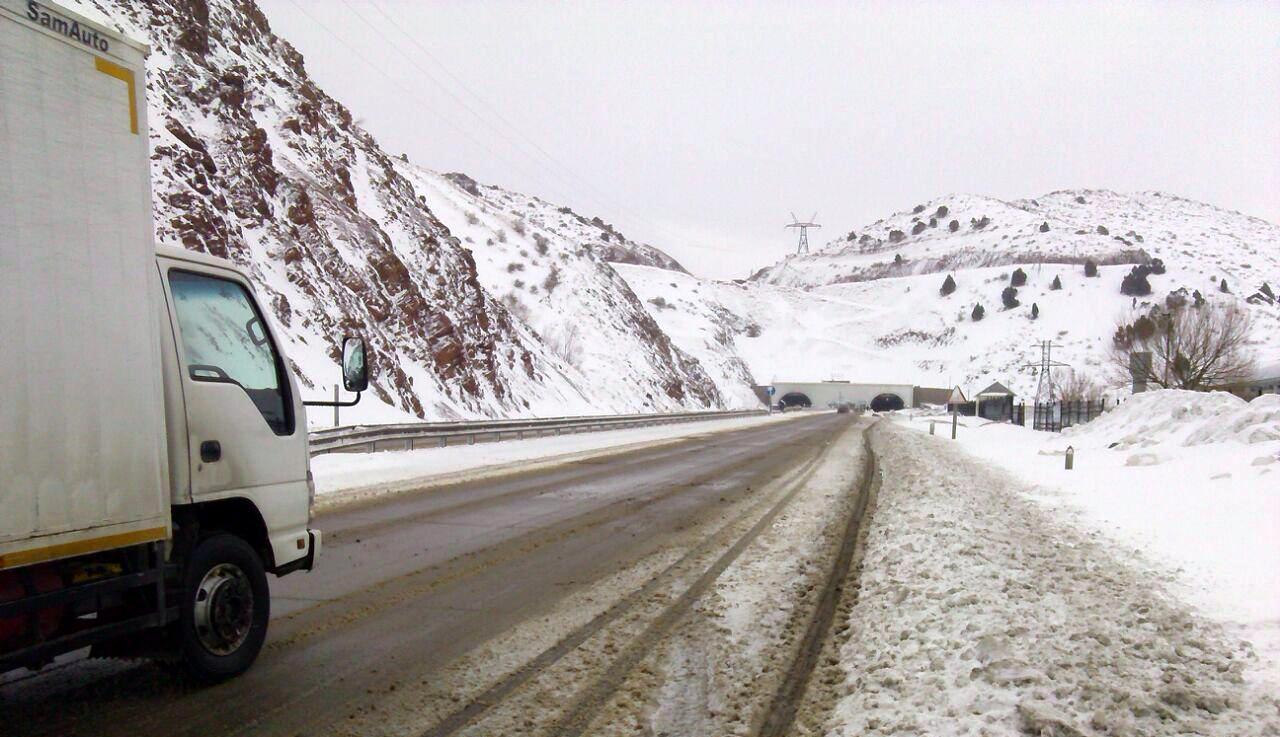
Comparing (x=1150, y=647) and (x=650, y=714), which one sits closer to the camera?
(x=650, y=714)

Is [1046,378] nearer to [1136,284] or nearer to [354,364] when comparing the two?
[1136,284]

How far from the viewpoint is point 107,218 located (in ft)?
12.9

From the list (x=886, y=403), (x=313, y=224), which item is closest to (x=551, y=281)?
(x=313, y=224)

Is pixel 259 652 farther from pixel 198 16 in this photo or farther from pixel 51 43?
pixel 198 16

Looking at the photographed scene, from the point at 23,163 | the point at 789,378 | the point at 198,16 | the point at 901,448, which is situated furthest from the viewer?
the point at 789,378

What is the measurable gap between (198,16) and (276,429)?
130 ft

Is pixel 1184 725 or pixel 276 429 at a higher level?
pixel 276 429

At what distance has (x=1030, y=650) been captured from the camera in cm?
519

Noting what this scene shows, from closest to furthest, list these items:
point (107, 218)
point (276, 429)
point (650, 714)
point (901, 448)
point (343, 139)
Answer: point (107, 218) < point (650, 714) < point (276, 429) < point (901, 448) < point (343, 139)

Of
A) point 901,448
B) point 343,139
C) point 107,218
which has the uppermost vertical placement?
point 343,139

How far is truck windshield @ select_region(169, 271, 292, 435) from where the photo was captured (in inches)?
181

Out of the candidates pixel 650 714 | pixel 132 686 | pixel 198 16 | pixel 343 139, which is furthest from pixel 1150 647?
pixel 343 139

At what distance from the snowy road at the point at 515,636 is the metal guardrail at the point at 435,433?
716 cm

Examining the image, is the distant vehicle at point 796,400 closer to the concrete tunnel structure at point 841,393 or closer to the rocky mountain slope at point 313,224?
the concrete tunnel structure at point 841,393
